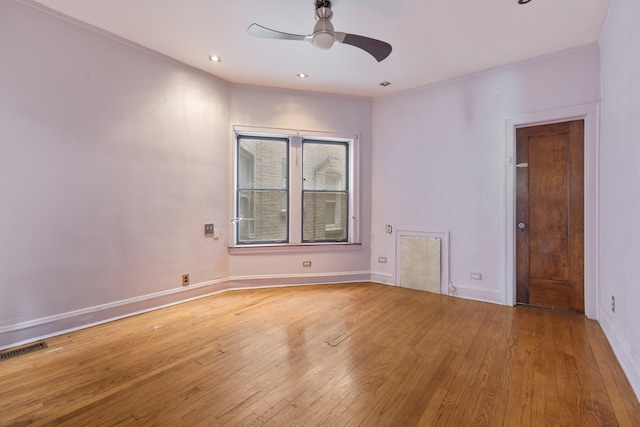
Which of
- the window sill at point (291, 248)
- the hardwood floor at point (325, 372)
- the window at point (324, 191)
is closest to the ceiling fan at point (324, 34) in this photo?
the window at point (324, 191)

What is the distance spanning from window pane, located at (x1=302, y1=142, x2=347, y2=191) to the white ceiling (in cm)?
111

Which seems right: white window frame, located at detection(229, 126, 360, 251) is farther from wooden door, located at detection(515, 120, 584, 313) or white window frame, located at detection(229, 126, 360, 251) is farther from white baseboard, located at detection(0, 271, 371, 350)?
wooden door, located at detection(515, 120, 584, 313)

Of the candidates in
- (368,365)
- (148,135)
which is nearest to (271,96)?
(148,135)

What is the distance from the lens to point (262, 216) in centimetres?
432

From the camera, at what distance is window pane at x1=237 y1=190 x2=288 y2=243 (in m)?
4.23

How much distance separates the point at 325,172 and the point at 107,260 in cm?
297

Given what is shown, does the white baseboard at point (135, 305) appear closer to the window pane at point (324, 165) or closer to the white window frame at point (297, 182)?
the white window frame at point (297, 182)

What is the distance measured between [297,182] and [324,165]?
54cm

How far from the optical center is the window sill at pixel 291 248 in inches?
162

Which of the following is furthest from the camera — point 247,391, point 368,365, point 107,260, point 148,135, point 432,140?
point 432,140

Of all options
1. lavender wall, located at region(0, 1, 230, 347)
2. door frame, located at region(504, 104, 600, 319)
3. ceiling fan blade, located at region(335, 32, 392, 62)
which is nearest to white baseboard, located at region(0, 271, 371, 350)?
lavender wall, located at region(0, 1, 230, 347)

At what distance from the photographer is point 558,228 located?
3248 millimetres

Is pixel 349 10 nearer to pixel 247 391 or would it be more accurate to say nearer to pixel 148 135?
pixel 148 135

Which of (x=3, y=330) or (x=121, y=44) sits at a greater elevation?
(x=121, y=44)
